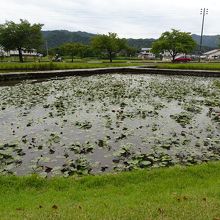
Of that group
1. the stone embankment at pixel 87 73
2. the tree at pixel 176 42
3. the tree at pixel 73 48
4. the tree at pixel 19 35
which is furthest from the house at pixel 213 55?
the stone embankment at pixel 87 73

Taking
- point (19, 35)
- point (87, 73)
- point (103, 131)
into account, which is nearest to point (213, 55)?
point (19, 35)

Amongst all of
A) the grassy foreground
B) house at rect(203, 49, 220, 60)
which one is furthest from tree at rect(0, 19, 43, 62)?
house at rect(203, 49, 220, 60)

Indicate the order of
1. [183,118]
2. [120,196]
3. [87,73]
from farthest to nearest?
[87,73] < [183,118] < [120,196]

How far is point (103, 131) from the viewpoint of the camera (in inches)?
465

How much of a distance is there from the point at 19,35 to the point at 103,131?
48.8 metres

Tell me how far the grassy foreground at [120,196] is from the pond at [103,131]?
0.97 meters

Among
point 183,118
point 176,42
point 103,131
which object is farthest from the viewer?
point 176,42

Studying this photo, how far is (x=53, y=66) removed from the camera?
39.6 metres

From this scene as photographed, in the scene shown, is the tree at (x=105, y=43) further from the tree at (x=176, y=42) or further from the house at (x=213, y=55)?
the house at (x=213, y=55)

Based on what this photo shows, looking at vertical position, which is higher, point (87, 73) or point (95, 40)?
point (95, 40)

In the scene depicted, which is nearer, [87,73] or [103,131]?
[103,131]

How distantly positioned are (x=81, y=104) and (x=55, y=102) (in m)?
1.61

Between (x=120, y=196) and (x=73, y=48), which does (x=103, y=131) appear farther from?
(x=73, y=48)

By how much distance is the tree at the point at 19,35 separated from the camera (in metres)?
55.9
